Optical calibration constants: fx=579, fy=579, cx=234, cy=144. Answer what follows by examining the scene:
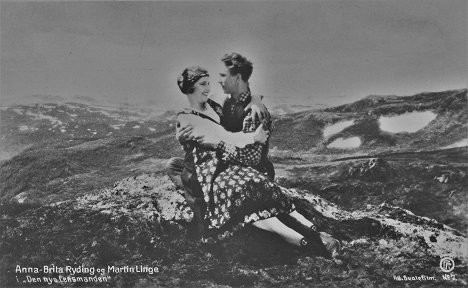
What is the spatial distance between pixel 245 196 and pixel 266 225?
41 centimetres

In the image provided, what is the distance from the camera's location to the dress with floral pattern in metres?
6.64

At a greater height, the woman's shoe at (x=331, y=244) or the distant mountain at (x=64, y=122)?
the distant mountain at (x=64, y=122)

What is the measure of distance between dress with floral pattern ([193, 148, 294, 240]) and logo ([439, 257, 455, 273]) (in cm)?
183

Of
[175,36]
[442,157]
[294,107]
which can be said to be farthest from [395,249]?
[175,36]

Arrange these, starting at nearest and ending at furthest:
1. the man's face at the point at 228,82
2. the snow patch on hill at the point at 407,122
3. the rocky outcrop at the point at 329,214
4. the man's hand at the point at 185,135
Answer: the rocky outcrop at the point at 329,214 < the man's hand at the point at 185,135 < the man's face at the point at 228,82 < the snow patch on hill at the point at 407,122

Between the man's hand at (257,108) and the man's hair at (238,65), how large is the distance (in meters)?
0.27

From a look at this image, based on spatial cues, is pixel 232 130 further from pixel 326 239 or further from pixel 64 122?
pixel 64 122

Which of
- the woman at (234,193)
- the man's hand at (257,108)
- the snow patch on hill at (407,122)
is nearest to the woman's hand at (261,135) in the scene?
the woman at (234,193)

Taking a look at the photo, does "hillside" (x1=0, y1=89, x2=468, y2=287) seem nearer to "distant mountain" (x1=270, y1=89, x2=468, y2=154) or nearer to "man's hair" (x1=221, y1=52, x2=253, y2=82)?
"distant mountain" (x1=270, y1=89, x2=468, y2=154)

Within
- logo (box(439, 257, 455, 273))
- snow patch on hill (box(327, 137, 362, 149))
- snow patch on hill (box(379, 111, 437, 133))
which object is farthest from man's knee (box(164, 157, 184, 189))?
logo (box(439, 257, 455, 273))

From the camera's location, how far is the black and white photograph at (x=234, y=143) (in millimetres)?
6664

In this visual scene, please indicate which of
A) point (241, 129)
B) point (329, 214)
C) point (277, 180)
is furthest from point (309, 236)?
point (241, 129)

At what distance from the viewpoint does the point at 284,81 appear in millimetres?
7461

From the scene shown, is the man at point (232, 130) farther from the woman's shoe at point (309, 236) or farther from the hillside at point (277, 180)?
the woman's shoe at point (309, 236)
